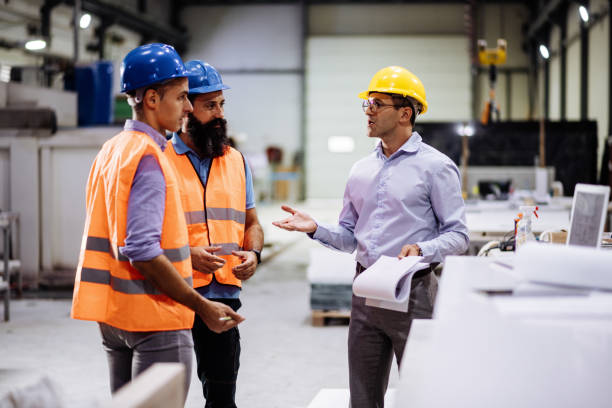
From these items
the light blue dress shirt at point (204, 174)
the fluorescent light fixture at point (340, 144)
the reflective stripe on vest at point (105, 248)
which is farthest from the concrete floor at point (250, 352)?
the fluorescent light fixture at point (340, 144)

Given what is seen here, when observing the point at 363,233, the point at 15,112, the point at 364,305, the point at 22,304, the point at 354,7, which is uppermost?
the point at 354,7

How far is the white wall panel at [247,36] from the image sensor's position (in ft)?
68.3

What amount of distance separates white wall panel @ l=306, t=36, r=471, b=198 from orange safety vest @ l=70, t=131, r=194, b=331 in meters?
18.0

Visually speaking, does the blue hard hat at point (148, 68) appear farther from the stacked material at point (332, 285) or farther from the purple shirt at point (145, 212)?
the stacked material at point (332, 285)

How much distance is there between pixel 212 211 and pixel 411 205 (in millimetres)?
850

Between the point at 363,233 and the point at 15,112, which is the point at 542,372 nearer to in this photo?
the point at 363,233

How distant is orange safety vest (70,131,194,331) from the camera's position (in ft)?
6.67

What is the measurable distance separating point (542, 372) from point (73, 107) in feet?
26.7

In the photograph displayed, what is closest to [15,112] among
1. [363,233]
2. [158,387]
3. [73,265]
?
[73,265]

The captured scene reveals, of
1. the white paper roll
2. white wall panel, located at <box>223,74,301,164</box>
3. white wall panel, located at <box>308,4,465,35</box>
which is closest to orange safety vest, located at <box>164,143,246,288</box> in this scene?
the white paper roll

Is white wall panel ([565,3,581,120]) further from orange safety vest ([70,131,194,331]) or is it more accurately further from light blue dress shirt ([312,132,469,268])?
orange safety vest ([70,131,194,331])

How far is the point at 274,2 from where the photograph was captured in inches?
820

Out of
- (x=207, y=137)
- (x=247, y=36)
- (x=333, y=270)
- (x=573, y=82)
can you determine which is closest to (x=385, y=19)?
(x=247, y=36)

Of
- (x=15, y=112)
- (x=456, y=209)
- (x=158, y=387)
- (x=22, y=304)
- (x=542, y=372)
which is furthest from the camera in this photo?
(x=15, y=112)
